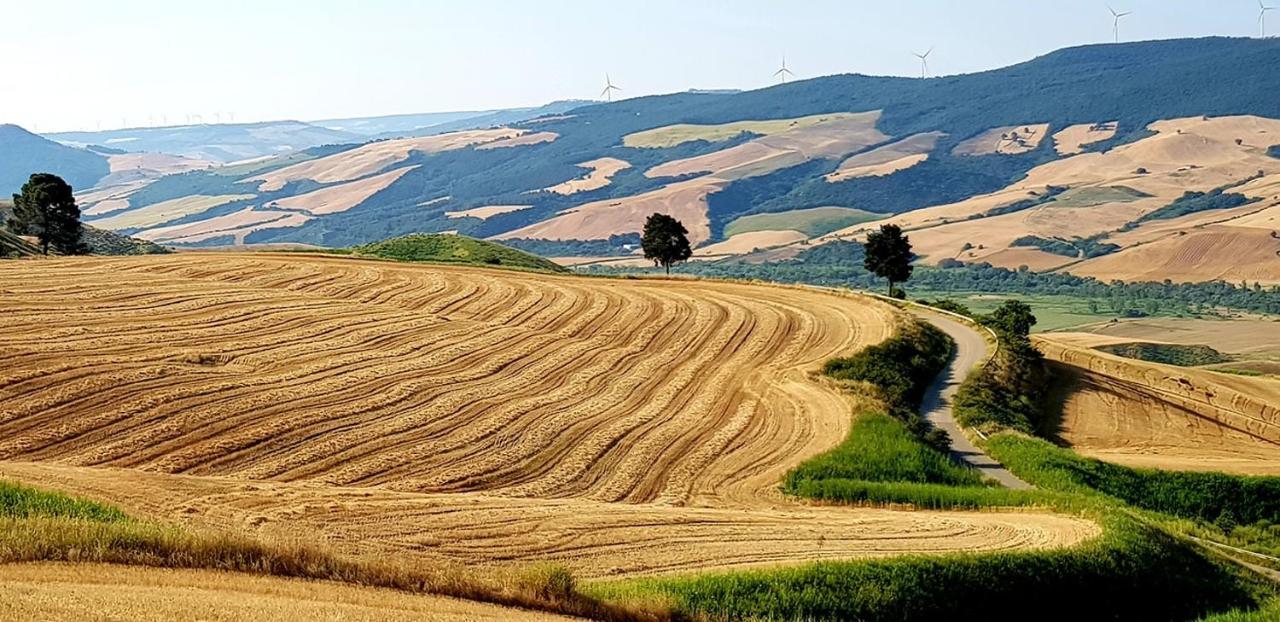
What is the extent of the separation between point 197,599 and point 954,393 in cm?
4010

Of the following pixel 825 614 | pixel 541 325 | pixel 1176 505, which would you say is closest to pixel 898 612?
pixel 825 614

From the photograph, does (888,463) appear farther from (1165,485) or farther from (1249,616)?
(1249,616)

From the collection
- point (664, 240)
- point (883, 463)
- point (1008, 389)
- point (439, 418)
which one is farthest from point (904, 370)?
point (664, 240)

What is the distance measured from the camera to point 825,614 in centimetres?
1989

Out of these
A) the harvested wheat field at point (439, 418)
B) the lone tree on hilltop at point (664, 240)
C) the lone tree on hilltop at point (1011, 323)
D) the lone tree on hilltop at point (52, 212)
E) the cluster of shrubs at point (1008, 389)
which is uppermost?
the lone tree on hilltop at point (52, 212)

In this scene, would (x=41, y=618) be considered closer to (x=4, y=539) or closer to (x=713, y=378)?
(x=4, y=539)

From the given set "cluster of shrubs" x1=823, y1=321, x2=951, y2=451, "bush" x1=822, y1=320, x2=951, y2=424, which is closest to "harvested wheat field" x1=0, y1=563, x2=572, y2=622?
"cluster of shrubs" x1=823, y1=321, x2=951, y2=451

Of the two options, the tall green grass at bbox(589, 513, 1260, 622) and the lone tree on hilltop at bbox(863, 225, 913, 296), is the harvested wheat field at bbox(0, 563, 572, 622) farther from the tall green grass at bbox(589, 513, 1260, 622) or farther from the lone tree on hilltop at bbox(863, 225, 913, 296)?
the lone tree on hilltop at bbox(863, 225, 913, 296)

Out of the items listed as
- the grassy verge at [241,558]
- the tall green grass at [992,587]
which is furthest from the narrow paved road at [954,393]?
the grassy verge at [241,558]

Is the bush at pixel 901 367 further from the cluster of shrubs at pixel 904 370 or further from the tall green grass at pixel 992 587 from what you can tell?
the tall green grass at pixel 992 587

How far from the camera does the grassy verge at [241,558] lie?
648 inches

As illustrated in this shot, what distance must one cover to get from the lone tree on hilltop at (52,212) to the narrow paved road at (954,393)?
55.5 meters

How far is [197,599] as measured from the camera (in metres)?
14.9

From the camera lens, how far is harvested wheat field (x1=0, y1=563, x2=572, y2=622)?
13617 millimetres
